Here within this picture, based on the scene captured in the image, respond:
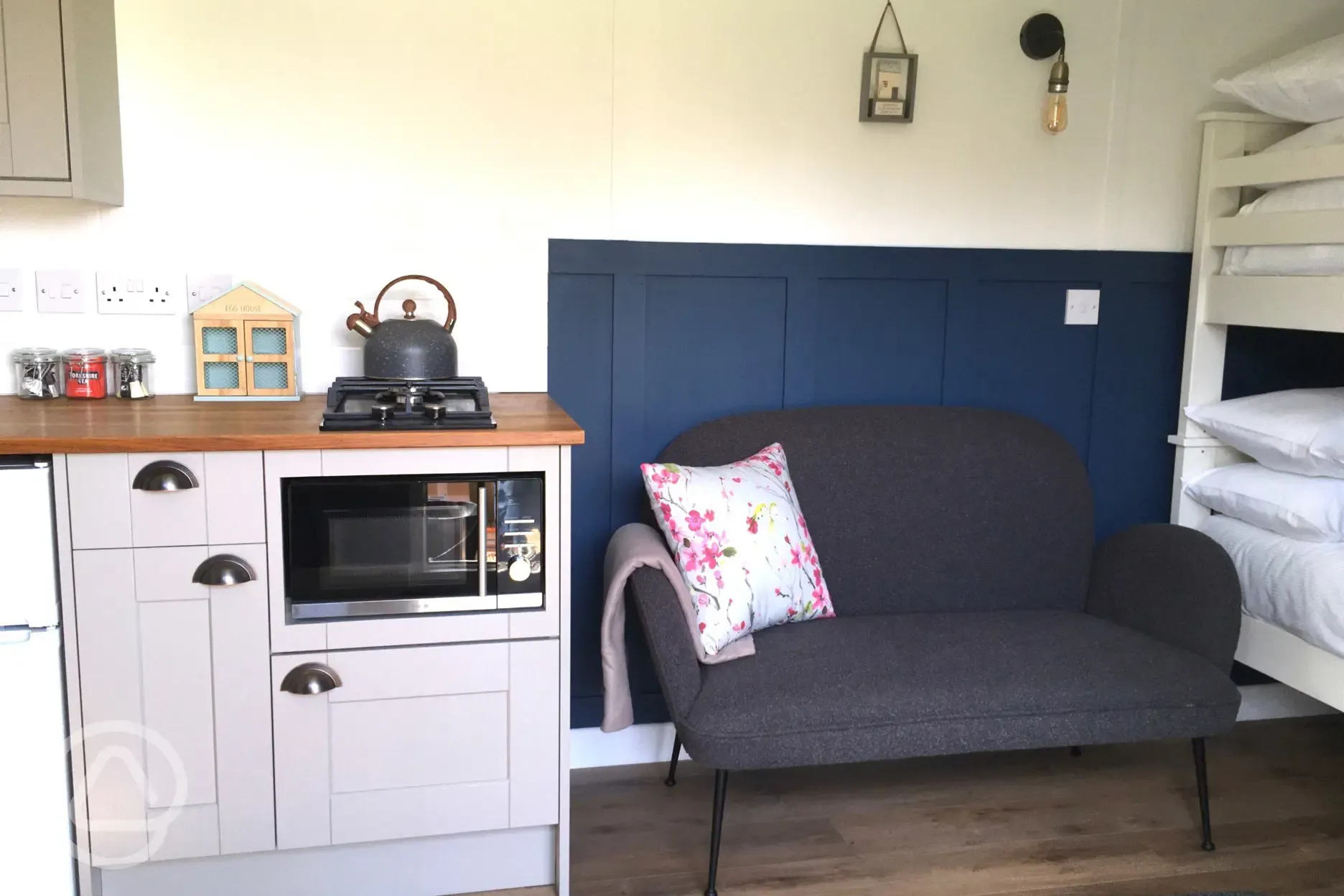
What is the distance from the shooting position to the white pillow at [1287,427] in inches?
101

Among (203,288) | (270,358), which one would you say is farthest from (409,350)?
(203,288)

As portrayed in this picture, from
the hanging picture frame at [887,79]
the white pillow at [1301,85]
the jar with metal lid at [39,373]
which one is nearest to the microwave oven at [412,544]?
the jar with metal lid at [39,373]

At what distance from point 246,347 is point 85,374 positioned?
338 millimetres

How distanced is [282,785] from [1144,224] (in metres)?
2.56

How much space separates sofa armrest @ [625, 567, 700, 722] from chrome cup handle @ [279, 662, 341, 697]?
63cm

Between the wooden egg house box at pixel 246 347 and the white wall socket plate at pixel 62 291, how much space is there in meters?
0.25

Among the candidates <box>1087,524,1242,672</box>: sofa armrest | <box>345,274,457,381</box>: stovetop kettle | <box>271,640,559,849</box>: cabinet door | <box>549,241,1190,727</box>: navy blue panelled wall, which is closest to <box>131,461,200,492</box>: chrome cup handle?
<box>271,640,559,849</box>: cabinet door

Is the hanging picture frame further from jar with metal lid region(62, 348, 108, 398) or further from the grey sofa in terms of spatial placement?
jar with metal lid region(62, 348, 108, 398)

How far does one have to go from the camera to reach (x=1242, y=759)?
9.56ft

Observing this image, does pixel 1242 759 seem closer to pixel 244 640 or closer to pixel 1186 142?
pixel 1186 142

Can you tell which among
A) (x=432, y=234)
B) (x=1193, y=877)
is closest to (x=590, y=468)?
(x=432, y=234)

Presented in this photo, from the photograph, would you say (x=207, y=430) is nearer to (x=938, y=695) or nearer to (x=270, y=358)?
(x=270, y=358)

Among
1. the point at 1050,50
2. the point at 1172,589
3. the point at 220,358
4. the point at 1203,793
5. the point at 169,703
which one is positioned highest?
the point at 1050,50

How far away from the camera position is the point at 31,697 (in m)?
1.93
